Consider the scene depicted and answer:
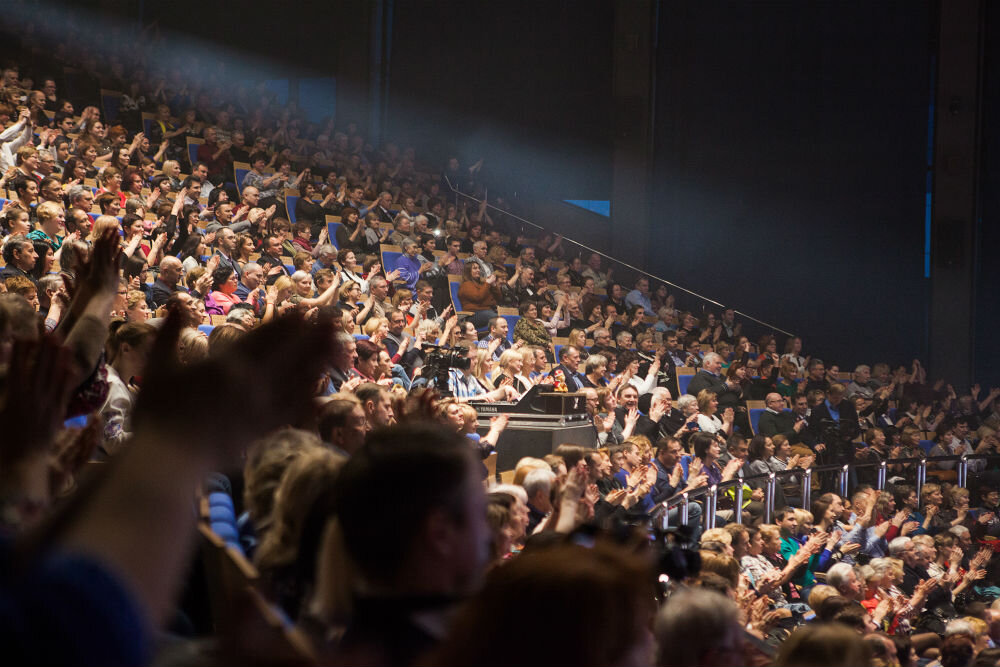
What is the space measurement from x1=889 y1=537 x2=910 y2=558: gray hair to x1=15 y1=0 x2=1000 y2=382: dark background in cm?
624

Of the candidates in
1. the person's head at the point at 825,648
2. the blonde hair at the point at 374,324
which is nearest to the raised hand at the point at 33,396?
the person's head at the point at 825,648

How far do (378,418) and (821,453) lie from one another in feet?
17.6

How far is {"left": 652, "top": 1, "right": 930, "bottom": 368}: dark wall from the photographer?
1178 centimetres

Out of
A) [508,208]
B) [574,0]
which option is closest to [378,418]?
[508,208]

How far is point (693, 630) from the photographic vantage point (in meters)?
1.88

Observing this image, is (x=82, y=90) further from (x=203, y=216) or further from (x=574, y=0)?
(x=574, y=0)

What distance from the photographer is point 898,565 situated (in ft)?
17.2

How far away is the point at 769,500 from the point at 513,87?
28.1 feet

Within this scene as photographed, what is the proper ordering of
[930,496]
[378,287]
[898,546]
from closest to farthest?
[898,546] < [378,287] < [930,496]

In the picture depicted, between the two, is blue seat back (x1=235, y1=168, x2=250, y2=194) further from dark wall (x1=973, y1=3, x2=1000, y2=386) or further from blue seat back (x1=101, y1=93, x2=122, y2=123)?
dark wall (x1=973, y1=3, x2=1000, y2=386)

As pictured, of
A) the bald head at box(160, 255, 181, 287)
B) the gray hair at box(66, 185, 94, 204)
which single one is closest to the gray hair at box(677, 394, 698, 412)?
the bald head at box(160, 255, 181, 287)

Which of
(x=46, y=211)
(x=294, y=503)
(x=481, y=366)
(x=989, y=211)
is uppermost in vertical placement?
(x=989, y=211)

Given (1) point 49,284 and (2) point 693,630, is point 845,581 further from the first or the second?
(1) point 49,284

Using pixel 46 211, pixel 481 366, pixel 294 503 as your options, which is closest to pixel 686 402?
pixel 481 366
